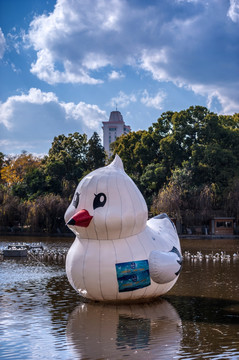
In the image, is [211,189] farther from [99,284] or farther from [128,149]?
[99,284]

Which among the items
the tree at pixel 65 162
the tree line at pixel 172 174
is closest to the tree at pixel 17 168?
the tree at pixel 65 162

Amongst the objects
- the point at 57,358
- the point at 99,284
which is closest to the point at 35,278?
the point at 99,284

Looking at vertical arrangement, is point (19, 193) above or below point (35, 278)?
above

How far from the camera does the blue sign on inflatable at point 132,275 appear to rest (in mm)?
11102

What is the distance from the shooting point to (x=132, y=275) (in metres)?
11.2

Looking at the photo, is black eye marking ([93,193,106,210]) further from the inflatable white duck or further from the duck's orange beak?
the duck's orange beak

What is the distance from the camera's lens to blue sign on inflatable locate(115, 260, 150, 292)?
11.1 meters

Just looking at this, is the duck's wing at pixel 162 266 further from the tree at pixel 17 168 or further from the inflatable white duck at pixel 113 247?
the tree at pixel 17 168

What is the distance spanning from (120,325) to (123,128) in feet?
447

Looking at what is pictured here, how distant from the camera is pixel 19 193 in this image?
54656mm

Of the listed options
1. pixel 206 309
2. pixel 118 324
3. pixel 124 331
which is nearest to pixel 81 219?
pixel 118 324

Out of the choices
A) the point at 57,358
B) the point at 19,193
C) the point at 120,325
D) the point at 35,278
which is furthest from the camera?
the point at 19,193

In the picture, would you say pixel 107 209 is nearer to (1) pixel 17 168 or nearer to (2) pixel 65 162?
(2) pixel 65 162

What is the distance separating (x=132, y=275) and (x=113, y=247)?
31.1 inches
